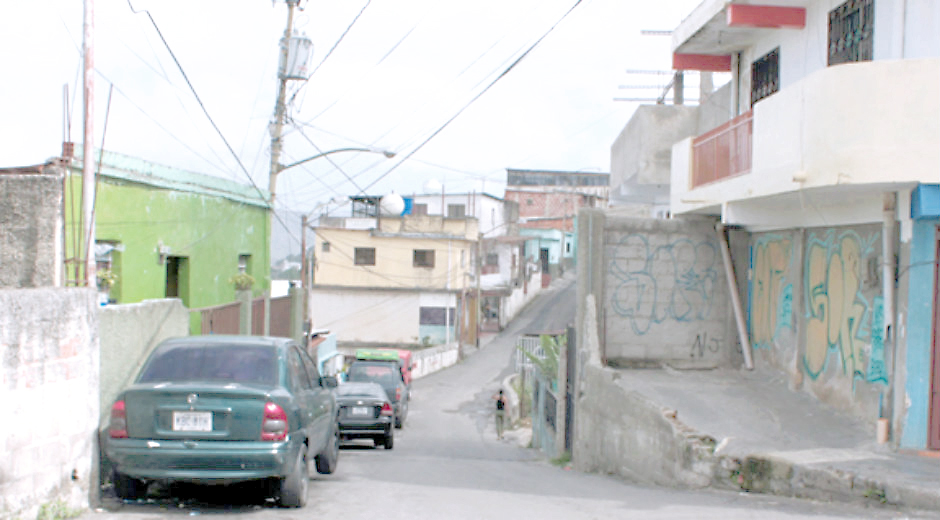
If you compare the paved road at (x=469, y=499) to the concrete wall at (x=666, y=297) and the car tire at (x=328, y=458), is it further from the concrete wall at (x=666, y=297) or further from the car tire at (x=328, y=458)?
the concrete wall at (x=666, y=297)

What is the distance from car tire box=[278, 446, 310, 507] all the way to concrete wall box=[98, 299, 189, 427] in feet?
7.17

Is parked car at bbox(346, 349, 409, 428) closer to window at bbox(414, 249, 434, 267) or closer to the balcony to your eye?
the balcony

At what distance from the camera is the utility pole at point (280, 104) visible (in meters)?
22.4

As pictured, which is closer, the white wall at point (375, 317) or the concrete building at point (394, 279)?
the concrete building at point (394, 279)

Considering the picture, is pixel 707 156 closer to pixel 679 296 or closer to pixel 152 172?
pixel 679 296

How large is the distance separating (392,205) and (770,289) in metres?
31.3

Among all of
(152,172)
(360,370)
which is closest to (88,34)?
(152,172)

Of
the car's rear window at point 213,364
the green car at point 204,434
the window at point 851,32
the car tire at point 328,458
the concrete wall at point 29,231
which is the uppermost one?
the window at point 851,32

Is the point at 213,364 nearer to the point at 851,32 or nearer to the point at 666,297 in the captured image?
the point at 851,32

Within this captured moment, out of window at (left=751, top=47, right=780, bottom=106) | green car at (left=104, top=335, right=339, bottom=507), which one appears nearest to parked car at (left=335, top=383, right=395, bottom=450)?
window at (left=751, top=47, right=780, bottom=106)

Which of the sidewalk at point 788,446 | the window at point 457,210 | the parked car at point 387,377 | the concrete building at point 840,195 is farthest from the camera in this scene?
the window at point 457,210

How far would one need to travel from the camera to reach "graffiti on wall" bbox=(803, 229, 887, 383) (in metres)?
9.78

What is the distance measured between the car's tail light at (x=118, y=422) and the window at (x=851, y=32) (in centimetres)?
917

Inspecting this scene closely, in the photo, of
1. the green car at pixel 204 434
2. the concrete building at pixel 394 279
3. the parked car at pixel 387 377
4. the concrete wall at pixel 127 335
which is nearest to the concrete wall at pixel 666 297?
the concrete wall at pixel 127 335
